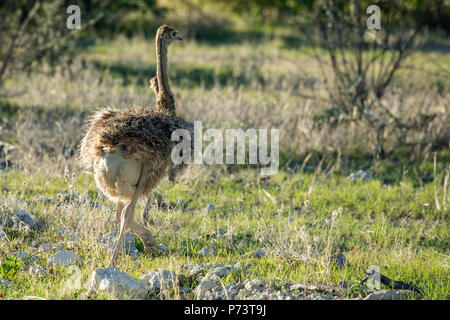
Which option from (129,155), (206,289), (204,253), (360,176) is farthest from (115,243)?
(360,176)

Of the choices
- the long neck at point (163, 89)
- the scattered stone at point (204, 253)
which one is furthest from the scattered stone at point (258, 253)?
the long neck at point (163, 89)

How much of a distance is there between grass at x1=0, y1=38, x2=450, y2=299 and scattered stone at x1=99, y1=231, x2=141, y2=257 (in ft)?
0.21

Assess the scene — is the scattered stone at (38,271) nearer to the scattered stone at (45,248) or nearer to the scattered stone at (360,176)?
the scattered stone at (45,248)

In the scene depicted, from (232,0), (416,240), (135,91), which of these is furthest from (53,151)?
(232,0)

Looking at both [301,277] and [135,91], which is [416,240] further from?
[135,91]

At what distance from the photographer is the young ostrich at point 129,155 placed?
5141mm

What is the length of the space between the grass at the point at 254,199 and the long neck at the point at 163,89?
110 cm

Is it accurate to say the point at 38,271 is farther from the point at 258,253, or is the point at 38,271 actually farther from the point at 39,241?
the point at 258,253

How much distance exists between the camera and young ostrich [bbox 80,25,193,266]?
16.9 feet

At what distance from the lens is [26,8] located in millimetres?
11883

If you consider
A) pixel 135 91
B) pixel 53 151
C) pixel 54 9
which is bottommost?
pixel 53 151
